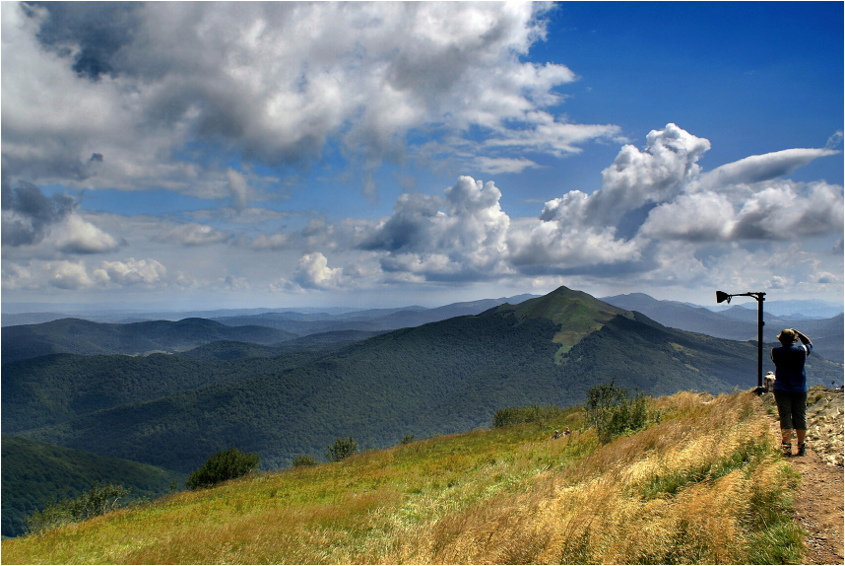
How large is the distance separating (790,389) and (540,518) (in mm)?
6348

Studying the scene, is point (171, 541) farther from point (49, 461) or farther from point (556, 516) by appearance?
point (49, 461)

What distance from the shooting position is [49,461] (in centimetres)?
18100

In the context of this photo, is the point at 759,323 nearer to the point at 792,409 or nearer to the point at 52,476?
the point at 792,409

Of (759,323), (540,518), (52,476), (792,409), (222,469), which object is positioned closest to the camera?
(540,518)

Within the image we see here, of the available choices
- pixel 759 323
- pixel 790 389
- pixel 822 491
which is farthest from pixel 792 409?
pixel 759 323

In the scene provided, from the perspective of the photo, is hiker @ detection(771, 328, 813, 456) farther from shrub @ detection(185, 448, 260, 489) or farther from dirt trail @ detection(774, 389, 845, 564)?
shrub @ detection(185, 448, 260, 489)

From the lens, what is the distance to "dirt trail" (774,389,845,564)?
5.98 meters

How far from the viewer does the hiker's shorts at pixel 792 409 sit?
916 centimetres

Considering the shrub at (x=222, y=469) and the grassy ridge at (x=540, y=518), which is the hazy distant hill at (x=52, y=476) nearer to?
the shrub at (x=222, y=469)

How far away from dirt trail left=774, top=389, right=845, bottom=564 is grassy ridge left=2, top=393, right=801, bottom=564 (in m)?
0.24

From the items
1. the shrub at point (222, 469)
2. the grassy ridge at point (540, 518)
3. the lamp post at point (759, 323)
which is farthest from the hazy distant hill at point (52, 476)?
the lamp post at point (759, 323)

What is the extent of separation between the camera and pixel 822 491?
727cm

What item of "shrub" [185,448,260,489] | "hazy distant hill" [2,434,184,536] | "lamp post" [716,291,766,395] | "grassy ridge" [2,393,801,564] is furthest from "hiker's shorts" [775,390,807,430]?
"hazy distant hill" [2,434,184,536]

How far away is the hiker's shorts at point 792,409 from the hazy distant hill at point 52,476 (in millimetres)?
199502
